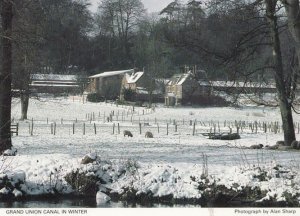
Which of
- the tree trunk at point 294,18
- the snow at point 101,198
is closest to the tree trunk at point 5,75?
the snow at point 101,198

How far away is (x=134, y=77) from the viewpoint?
3516 inches

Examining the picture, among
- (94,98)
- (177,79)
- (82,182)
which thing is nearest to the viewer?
(82,182)

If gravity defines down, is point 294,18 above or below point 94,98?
above

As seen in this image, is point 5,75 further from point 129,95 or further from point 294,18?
point 129,95

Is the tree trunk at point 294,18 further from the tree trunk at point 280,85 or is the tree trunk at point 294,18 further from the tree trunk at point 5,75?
the tree trunk at point 5,75

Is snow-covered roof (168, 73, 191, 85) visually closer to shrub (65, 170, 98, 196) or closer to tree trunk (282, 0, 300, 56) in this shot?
shrub (65, 170, 98, 196)

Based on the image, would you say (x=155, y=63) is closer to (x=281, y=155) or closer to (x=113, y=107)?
(x=113, y=107)

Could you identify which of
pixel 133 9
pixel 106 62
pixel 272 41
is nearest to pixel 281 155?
pixel 272 41

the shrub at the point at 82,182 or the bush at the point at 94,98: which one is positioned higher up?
the bush at the point at 94,98

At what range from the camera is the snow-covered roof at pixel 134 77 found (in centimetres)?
8756

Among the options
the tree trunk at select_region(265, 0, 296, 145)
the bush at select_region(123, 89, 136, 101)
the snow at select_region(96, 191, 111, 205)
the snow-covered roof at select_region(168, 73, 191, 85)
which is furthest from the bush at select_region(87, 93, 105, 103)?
the snow at select_region(96, 191, 111, 205)

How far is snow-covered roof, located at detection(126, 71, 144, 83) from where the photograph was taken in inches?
3447

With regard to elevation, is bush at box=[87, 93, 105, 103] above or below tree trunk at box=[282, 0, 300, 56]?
below

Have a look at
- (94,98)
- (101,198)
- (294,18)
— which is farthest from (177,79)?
(294,18)
